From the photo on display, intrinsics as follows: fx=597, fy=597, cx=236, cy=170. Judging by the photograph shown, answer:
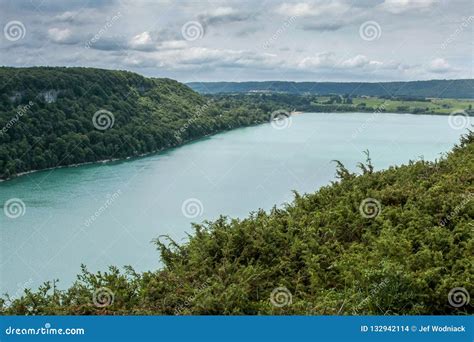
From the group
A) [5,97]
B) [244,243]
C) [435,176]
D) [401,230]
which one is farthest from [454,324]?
[5,97]

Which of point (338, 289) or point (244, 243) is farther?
point (244, 243)

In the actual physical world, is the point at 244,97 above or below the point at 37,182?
above

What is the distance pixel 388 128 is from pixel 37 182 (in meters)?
39.0

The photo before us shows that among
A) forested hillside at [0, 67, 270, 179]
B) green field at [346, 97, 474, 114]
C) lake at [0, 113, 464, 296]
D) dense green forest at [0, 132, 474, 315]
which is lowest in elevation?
dense green forest at [0, 132, 474, 315]

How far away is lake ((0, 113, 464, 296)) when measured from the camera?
967 inches

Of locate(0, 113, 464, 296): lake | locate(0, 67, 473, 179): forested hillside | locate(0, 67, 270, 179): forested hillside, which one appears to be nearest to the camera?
locate(0, 113, 464, 296): lake

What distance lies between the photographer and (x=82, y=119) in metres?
56.8

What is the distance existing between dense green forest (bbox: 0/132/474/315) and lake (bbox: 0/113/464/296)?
30.4 feet

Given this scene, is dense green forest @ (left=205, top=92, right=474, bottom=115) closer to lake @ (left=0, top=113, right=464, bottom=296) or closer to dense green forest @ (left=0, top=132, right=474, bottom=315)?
lake @ (left=0, top=113, right=464, bottom=296)

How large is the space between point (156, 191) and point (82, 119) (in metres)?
23.5

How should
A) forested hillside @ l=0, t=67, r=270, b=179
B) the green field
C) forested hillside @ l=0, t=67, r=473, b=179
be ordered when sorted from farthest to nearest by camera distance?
1. the green field
2. forested hillside @ l=0, t=67, r=473, b=179
3. forested hillside @ l=0, t=67, r=270, b=179

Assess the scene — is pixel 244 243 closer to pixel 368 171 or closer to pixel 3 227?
pixel 368 171

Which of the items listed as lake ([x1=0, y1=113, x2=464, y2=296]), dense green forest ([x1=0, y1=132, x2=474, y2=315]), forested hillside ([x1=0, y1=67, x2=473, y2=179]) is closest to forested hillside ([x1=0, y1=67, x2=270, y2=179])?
forested hillside ([x1=0, y1=67, x2=473, y2=179])

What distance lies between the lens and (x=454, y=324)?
14.7 ft
